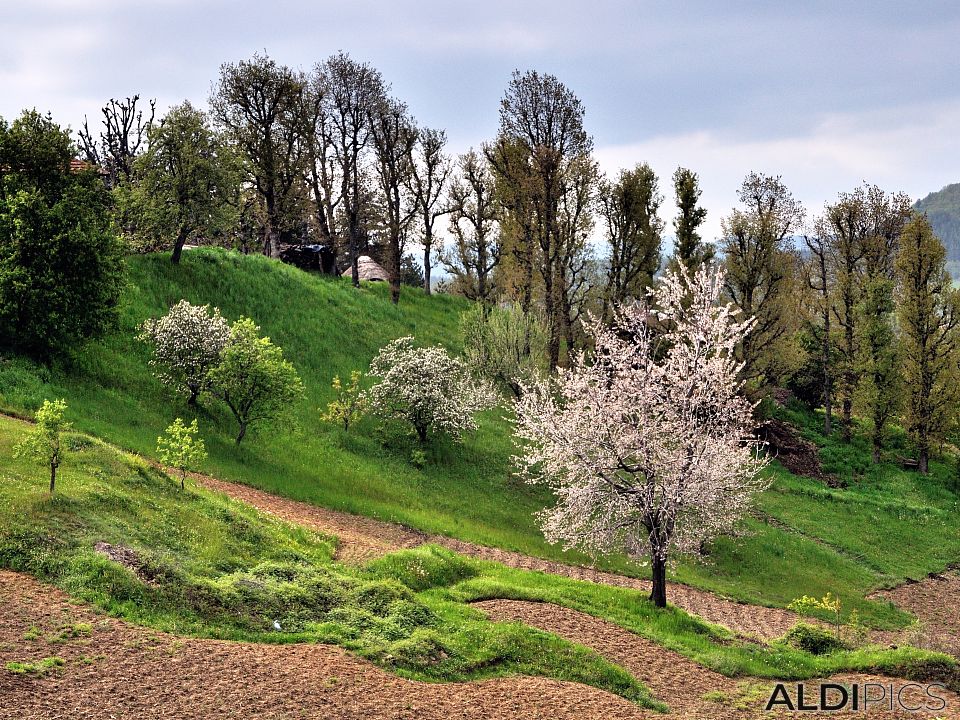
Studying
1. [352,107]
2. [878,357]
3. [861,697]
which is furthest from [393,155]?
[861,697]

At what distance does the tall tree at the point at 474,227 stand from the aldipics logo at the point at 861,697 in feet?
165

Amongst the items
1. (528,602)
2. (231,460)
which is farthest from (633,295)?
(528,602)

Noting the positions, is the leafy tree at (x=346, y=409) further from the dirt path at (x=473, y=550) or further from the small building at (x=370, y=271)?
the small building at (x=370, y=271)

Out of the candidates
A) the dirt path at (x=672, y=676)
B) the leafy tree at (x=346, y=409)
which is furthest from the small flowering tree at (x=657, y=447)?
the leafy tree at (x=346, y=409)

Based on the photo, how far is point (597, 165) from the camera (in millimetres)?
47500

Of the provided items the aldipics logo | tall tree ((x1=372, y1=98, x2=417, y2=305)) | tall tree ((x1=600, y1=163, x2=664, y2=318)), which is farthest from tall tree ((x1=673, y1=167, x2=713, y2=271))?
the aldipics logo

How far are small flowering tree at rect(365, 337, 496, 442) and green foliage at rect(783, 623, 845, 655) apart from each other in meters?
18.6

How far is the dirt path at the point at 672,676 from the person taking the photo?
581 inches

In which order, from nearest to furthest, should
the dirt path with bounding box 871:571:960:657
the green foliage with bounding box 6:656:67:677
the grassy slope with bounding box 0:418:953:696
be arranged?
the green foliage with bounding box 6:656:67:677 → the grassy slope with bounding box 0:418:953:696 → the dirt path with bounding box 871:571:960:657

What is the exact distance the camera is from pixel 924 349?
48531mm

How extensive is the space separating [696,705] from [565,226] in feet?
125

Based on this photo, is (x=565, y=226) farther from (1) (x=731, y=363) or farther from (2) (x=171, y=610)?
(2) (x=171, y=610)

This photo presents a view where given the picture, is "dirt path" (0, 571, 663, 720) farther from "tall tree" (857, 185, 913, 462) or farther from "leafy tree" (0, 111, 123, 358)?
"tall tree" (857, 185, 913, 462)

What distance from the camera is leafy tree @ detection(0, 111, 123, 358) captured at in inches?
1112
